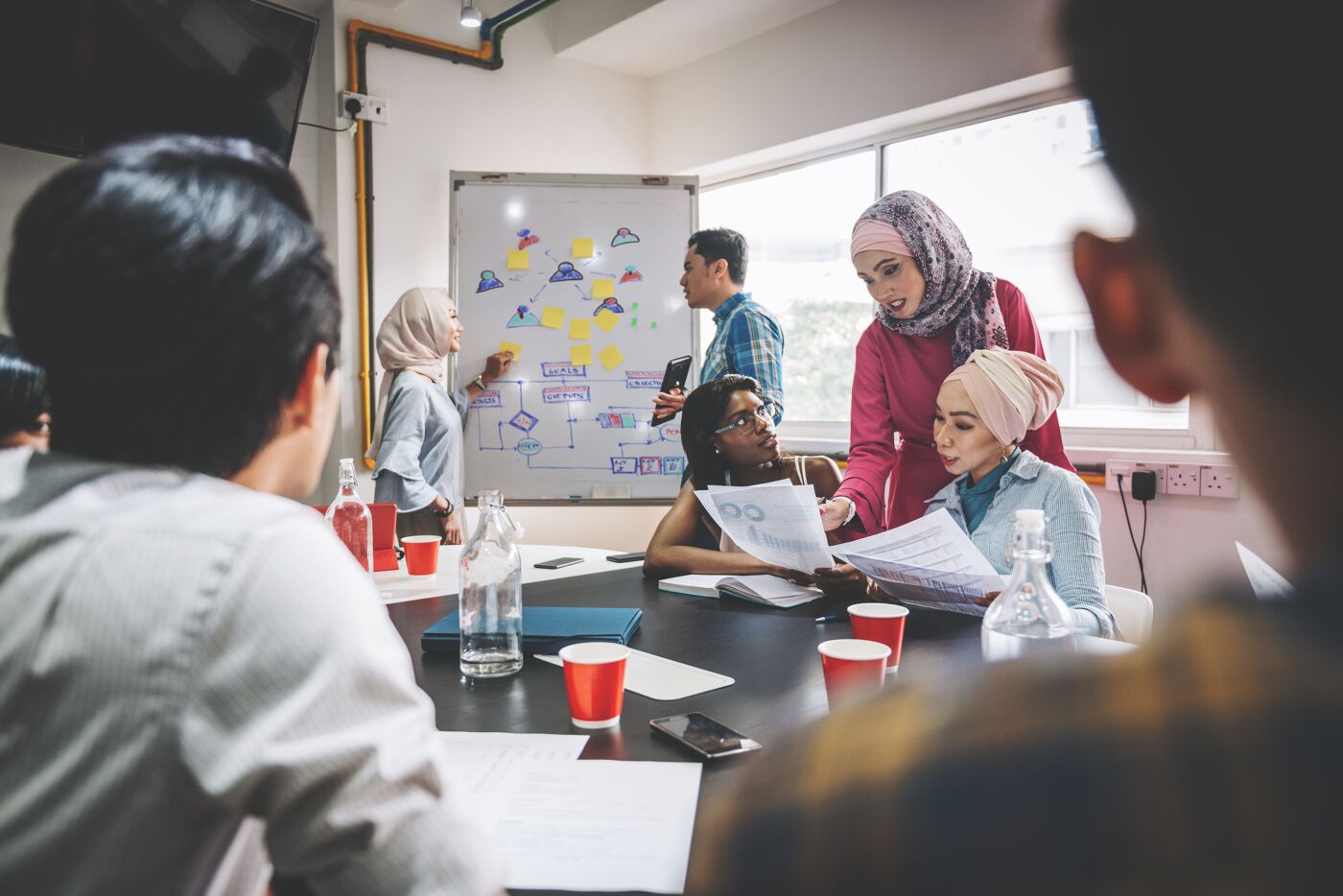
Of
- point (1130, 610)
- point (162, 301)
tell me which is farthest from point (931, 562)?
point (162, 301)

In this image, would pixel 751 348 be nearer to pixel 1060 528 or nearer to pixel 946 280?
pixel 946 280

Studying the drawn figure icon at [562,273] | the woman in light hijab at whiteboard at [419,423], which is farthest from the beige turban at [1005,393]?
the drawn figure icon at [562,273]

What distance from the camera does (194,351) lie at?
54 cm

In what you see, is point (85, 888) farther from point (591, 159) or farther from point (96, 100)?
point (591, 159)

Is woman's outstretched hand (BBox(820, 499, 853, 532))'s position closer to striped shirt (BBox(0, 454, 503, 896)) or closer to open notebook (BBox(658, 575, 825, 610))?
open notebook (BBox(658, 575, 825, 610))

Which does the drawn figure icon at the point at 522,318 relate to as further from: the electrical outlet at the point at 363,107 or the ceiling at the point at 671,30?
the ceiling at the point at 671,30

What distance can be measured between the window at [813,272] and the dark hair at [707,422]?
168 cm

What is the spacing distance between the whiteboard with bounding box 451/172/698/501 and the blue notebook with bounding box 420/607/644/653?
240 cm

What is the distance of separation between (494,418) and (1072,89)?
139 inches

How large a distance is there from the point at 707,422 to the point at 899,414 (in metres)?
0.51

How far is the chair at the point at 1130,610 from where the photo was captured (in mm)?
1583

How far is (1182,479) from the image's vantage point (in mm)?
2709

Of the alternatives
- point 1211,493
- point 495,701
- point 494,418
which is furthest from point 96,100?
point 1211,493

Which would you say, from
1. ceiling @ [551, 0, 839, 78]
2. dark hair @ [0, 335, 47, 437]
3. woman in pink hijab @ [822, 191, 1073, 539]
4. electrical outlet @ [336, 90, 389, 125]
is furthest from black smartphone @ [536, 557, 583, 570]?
ceiling @ [551, 0, 839, 78]
